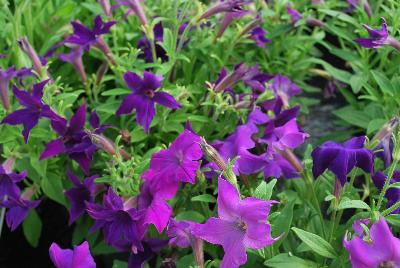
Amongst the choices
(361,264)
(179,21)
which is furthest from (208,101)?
(361,264)

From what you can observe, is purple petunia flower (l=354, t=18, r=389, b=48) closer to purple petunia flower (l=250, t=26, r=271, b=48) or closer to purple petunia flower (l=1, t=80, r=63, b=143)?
purple petunia flower (l=250, t=26, r=271, b=48)

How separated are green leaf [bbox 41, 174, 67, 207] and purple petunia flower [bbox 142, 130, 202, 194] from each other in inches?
19.5

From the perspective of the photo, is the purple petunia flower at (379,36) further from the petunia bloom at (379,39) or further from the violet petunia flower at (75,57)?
the violet petunia flower at (75,57)

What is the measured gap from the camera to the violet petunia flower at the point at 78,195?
69.0 inches

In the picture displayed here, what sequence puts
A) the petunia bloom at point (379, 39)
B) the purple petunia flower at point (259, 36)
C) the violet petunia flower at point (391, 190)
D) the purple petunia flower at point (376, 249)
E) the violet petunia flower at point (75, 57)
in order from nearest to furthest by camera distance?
the purple petunia flower at point (376, 249) < the violet petunia flower at point (391, 190) < the petunia bloom at point (379, 39) < the violet petunia flower at point (75, 57) < the purple petunia flower at point (259, 36)

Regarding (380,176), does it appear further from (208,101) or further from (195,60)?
(195,60)

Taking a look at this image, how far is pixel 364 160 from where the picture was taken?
1.39 meters

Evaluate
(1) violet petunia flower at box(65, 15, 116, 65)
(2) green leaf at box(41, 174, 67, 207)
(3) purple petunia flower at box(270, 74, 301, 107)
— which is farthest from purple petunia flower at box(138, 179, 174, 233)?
(3) purple petunia flower at box(270, 74, 301, 107)

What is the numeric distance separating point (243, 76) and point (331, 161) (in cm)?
61

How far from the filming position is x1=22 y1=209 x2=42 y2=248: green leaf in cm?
204

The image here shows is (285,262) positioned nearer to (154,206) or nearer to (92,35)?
(154,206)

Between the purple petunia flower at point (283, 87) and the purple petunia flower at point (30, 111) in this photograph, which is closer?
the purple petunia flower at point (30, 111)

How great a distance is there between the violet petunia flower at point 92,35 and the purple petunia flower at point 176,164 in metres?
0.57

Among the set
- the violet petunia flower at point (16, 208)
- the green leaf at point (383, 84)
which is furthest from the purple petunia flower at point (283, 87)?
the violet petunia flower at point (16, 208)
